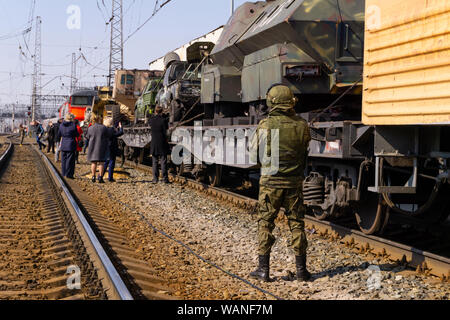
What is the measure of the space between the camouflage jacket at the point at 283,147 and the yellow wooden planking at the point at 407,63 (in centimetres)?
105

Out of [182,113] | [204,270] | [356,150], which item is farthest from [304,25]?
[182,113]

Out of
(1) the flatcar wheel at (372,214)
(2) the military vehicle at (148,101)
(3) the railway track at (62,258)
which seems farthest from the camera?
(2) the military vehicle at (148,101)

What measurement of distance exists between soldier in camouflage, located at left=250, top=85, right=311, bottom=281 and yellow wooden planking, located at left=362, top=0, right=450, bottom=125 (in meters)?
1.05

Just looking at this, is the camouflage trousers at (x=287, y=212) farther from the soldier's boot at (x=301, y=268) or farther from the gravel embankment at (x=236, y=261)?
the gravel embankment at (x=236, y=261)

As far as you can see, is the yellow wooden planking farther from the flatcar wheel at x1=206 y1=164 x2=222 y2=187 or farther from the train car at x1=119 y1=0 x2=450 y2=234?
the flatcar wheel at x1=206 y1=164 x2=222 y2=187

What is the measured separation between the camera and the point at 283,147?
232 inches

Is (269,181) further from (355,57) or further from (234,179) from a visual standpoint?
(234,179)

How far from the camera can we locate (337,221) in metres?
9.05

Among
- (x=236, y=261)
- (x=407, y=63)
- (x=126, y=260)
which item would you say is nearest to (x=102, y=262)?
(x=126, y=260)

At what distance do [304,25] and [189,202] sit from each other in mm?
4524

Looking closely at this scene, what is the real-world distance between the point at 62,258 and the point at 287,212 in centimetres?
258

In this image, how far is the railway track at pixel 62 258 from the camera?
525 centimetres

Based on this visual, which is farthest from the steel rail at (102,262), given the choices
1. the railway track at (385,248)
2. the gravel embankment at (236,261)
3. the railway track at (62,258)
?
the railway track at (385,248)

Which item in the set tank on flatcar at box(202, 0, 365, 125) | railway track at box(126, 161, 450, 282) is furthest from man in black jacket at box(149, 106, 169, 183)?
railway track at box(126, 161, 450, 282)
